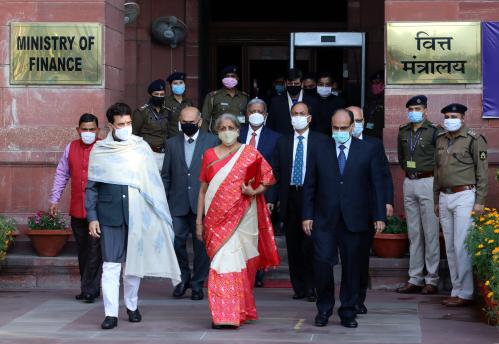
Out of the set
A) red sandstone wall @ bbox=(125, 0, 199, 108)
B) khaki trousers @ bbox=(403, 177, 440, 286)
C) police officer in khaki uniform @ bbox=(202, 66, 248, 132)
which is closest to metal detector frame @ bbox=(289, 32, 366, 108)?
red sandstone wall @ bbox=(125, 0, 199, 108)

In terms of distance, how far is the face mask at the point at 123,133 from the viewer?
1167 cm

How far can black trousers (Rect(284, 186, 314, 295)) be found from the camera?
13.1 meters

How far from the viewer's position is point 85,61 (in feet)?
49.3

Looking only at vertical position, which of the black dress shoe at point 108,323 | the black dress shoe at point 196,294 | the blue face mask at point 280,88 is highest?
the blue face mask at point 280,88

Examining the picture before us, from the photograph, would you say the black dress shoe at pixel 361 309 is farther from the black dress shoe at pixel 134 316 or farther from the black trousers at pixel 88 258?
the black trousers at pixel 88 258

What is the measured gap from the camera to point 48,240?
1419 centimetres

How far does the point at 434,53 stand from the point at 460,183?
2.26m

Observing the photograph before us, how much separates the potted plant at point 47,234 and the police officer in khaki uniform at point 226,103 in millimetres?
2168

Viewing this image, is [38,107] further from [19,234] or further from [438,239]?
[438,239]

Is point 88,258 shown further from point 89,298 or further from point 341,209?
point 341,209

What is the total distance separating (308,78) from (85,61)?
2724 mm

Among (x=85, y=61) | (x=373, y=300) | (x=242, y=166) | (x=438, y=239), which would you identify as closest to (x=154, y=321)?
(x=242, y=166)

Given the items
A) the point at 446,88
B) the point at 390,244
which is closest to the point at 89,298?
the point at 390,244

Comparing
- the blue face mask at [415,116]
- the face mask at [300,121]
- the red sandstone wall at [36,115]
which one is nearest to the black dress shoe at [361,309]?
the face mask at [300,121]
